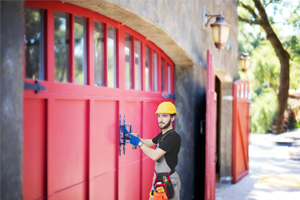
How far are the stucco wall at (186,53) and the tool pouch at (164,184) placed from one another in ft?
5.51

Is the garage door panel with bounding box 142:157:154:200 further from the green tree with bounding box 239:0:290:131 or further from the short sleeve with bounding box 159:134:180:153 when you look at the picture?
the green tree with bounding box 239:0:290:131

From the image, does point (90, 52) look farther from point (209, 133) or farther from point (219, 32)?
point (219, 32)

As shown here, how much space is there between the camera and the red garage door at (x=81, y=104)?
7.64ft

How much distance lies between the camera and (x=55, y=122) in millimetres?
2486

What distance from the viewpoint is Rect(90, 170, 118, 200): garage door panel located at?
2.99 metres

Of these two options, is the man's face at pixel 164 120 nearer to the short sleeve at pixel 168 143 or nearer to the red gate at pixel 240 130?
the short sleeve at pixel 168 143

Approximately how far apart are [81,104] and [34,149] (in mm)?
677

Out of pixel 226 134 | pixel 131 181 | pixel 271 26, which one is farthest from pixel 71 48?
pixel 271 26

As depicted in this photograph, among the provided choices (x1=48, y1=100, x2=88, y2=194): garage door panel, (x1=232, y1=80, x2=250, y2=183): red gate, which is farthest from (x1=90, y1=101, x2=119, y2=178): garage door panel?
(x1=232, y1=80, x2=250, y2=183): red gate

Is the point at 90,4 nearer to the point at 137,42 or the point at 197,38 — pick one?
the point at 137,42

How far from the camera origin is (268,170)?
30.5ft

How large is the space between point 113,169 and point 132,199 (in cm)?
67

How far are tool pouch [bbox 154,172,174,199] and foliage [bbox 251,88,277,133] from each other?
55.9ft

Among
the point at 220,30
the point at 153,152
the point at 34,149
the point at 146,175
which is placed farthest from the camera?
the point at 220,30
